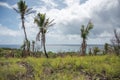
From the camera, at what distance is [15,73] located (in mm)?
7277

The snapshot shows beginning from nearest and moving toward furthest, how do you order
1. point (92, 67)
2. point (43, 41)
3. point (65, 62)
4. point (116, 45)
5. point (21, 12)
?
point (92, 67), point (65, 62), point (116, 45), point (43, 41), point (21, 12)

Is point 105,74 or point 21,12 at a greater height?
point 21,12

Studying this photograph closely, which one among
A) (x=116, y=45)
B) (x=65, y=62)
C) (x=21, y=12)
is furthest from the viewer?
(x=21, y=12)

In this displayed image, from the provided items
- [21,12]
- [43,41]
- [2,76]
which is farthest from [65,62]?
[21,12]

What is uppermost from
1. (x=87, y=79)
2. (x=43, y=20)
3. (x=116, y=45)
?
(x=43, y=20)

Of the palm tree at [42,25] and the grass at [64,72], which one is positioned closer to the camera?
the grass at [64,72]

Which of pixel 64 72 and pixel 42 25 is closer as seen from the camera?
pixel 64 72

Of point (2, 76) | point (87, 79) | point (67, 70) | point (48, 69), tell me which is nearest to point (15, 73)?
point (2, 76)

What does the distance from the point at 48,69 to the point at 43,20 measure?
70.9ft

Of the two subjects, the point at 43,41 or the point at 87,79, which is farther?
the point at 43,41

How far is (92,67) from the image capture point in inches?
297

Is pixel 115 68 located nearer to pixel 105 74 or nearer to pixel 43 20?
pixel 105 74

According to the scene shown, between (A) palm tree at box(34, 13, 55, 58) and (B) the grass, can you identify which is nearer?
(B) the grass

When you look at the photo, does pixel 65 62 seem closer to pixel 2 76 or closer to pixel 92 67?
pixel 92 67
